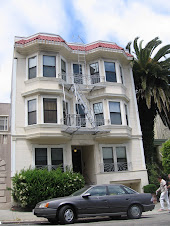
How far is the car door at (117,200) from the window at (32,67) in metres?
9.88

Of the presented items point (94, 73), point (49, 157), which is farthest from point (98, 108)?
point (49, 157)

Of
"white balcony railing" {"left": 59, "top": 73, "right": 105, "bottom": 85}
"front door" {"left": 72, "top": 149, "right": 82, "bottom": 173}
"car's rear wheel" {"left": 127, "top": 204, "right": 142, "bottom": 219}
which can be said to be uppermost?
"white balcony railing" {"left": 59, "top": 73, "right": 105, "bottom": 85}

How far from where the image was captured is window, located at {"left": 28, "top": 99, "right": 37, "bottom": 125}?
16203mm

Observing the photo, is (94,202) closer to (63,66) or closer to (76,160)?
(76,160)

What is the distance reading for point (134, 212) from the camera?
10359 mm

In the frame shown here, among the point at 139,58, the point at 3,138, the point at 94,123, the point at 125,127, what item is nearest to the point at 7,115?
the point at 3,138

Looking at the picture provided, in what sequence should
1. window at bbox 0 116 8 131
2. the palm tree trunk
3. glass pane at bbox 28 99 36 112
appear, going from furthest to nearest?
window at bbox 0 116 8 131
the palm tree trunk
glass pane at bbox 28 99 36 112

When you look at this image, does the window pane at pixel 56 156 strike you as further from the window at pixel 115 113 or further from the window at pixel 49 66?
the window at pixel 49 66

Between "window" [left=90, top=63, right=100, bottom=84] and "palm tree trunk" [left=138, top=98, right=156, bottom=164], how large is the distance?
470 cm

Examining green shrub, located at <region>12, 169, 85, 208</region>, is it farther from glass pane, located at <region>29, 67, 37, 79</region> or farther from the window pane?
glass pane, located at <region>29, 67, 37, 79</region>

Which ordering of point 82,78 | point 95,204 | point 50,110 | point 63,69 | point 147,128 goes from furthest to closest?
point 147,128 < point 82,78 < point 63,69 < point 50,110 < point 95,204

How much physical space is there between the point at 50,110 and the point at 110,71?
18.6 feet

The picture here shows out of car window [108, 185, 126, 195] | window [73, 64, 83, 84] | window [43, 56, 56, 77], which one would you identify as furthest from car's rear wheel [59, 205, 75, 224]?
window [73, 64, 83, 84]

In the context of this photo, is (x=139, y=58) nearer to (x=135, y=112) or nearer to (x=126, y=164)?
(x=135, y=112)
